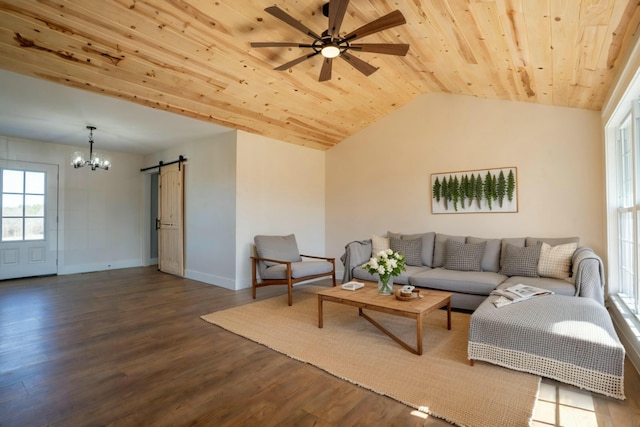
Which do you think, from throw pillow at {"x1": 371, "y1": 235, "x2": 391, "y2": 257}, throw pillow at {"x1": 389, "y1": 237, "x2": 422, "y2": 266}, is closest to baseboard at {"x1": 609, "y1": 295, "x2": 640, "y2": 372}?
throw pillow at {"x1": 389, "y1": 237, "x2": 422, "y2": 266}

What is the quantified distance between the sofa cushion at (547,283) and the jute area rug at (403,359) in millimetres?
638

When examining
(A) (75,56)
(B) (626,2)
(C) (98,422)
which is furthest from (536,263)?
(A) (75,56)

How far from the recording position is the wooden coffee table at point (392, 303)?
2648 mm

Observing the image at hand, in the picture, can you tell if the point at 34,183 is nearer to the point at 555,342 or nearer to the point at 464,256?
the point at 464,256

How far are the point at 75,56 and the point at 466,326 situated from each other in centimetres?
456

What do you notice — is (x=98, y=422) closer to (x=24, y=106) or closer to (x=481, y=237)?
(x=24, y=106)

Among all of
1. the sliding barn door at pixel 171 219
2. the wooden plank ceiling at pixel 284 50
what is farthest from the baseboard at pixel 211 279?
the wooden plank ceiling at pixel 284 50

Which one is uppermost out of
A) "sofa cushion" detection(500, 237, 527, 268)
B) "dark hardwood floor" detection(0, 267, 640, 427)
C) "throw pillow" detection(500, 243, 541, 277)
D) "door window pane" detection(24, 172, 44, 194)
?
"door window pane" detection(24, 172, 44, 194)

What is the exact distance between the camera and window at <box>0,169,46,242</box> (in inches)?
227

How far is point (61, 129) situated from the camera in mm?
5203

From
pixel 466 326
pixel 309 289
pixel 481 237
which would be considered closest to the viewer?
pixel 466 326

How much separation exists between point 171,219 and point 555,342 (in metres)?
6.19

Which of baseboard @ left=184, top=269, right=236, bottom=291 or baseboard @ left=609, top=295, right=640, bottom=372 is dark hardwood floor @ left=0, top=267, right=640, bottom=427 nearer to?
baseboard @ left=609, top=295, right=640, bottom=372

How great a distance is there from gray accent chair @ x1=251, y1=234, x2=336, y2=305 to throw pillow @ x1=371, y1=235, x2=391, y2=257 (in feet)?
2.22
